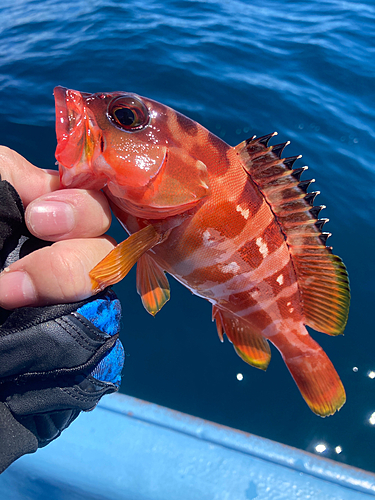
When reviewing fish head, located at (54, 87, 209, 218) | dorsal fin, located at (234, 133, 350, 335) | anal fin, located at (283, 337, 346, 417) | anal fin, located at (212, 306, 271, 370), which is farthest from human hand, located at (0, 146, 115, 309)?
anal fin, located at (283, 337, 346, 417)

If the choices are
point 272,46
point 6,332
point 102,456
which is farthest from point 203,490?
point 272,46

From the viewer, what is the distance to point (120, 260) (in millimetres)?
1467

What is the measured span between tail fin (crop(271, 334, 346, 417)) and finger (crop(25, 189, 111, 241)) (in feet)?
4.13

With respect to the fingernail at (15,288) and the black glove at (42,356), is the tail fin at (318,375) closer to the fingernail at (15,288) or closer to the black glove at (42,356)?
the black glove at (42,356)

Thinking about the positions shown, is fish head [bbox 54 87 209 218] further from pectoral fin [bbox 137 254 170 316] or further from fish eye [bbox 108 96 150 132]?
pectoral fin [bbox 137 254 170 316]

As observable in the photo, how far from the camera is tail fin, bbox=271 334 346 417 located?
206 cm

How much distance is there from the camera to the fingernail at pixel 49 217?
1.33m

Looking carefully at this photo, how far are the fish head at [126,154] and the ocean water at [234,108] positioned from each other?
86.4 inches

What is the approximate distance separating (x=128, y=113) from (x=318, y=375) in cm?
176

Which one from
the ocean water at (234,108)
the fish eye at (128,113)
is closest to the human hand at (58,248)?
the fish eye at (128,113)

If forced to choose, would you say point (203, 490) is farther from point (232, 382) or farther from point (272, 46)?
point (272, 46)

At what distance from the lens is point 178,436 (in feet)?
8.40

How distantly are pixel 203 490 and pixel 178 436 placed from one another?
38cm

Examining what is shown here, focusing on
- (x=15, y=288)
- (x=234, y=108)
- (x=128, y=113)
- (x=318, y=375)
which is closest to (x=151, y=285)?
(x=15, y=288)
